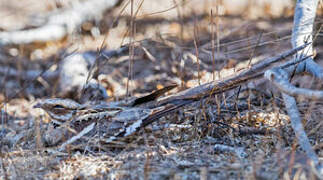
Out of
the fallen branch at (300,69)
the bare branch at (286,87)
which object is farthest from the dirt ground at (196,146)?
the bare branch at (286,87)

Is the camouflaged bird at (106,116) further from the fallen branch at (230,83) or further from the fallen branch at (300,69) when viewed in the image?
the fallen branch at (300,69)

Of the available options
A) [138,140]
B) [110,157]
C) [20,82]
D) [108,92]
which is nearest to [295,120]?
[138,140]

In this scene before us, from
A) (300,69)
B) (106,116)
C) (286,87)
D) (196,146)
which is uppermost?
(300,69)

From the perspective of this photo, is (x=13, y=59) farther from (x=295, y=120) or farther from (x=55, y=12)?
(x=295, y=120)

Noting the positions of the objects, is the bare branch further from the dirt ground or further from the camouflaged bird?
the camouflaged bird

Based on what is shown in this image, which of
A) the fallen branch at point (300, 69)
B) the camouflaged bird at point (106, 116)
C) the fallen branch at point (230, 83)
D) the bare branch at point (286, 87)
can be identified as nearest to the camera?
the bare branch at point (286, 87)

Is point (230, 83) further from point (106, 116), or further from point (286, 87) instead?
point (106, 116)

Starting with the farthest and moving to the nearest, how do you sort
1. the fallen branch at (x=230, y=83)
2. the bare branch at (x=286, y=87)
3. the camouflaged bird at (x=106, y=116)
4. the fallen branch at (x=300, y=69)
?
the camouflaged bird at (x=106, y=116) < the fallen branch at (x=230, y=83) < the fallen branch at (x=300, y=69) < the bare branch at (x=286, y=87)

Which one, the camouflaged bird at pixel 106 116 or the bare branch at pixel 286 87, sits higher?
the bare branch at pixel 286 87

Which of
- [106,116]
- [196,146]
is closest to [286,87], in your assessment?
[196,146]

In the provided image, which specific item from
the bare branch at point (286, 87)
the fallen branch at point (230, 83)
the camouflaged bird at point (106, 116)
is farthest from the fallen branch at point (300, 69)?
the camouflaged bird at point (106, 116)

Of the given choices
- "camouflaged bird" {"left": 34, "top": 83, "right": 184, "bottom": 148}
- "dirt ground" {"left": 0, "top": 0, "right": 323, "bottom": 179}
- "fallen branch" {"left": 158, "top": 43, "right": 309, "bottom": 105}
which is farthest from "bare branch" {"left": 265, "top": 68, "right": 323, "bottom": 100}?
"camouflaged bird" {"left": 34, "top": 83, "right": 184, "bottom": 148}

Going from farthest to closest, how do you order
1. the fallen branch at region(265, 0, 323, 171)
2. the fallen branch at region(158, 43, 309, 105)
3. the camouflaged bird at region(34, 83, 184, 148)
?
the camouflaged bird at region(34, 83, 184, 148), the fallen branch at region(158, 43, 309, 105), the fallen branch at region(265, 0, 323, 171)

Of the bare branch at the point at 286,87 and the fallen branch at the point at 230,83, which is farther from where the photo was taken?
the fallen branch at the point at 230,83
